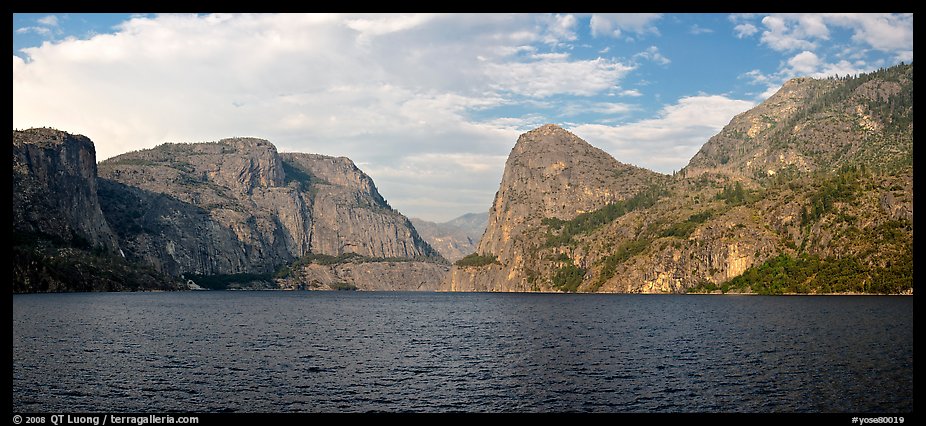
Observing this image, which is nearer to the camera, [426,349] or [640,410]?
[640,410]

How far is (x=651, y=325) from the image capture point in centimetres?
12862

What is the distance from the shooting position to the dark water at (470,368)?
54.7 metres

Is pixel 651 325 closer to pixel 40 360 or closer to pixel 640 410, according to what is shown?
pixel 640 410

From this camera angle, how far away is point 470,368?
7400 cm

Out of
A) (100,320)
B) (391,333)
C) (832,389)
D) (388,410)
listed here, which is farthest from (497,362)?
(100,320)

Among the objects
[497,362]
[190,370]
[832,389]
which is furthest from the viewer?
[497,362]

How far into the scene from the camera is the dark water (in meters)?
54.7
